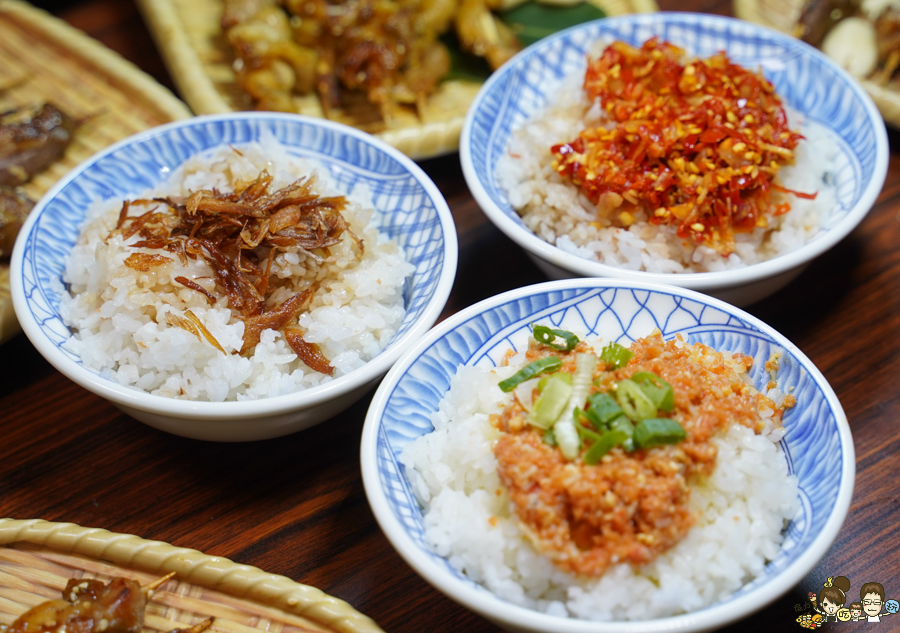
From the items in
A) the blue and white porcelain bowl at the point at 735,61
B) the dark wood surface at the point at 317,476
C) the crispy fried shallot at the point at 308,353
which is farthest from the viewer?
the blue and white porcelain bowl at the point at 735,61

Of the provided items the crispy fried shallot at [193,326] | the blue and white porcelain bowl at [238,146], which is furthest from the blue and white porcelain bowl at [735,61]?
the crispy fried shallot at [193,326]

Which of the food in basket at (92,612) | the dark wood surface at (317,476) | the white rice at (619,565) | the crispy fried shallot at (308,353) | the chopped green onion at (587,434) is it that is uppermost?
the chopped green onion at (587,434)

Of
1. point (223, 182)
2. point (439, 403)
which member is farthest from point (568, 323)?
point (223, 182)

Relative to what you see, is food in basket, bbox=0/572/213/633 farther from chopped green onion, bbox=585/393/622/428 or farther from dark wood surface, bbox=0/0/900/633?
chopped green onion, bbox=585/393/622/428

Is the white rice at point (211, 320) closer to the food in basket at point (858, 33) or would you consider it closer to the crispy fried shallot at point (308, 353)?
the crispy fried shallot at point (308, 353)

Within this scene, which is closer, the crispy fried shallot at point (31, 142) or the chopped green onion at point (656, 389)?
the chopped green onion at point (656, 389)

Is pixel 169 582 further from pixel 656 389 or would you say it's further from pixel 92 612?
pixel 656 389

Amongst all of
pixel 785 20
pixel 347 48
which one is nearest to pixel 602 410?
pixel 347 48
